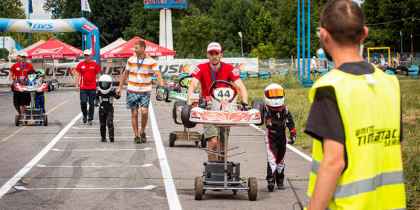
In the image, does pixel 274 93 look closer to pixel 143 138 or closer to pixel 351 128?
pixel 143 138

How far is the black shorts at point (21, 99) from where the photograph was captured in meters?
24.3

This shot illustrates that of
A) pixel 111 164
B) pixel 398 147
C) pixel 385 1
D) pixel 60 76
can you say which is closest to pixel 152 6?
pixel 385 1

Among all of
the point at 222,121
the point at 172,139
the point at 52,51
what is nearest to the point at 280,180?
the point at 222,121

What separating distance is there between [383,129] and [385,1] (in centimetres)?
9592

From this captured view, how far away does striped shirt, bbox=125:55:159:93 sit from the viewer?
711 inches

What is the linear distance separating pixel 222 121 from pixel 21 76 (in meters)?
14.9

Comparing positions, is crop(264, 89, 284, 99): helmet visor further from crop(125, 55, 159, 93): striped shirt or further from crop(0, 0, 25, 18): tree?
crop(0, 0, 25, 18): tree

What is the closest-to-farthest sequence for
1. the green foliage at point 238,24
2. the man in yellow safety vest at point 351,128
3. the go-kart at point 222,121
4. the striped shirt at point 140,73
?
the man in yellow safety vest at point 351,128 → the go-kart at point 222,121 → the striped shirt at point 140,73 → the green foliage at point 238,24

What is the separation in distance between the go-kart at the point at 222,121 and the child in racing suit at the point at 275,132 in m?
0.52

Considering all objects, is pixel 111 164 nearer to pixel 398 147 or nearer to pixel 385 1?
pixel 398 147

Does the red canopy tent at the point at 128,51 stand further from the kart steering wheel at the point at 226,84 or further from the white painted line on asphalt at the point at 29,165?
the kart steering wheel at the point at 226,84

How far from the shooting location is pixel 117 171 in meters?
13.8

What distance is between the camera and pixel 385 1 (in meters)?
97.8

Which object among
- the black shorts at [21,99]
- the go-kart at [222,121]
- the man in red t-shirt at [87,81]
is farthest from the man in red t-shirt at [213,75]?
the black shorts at [21,99]
